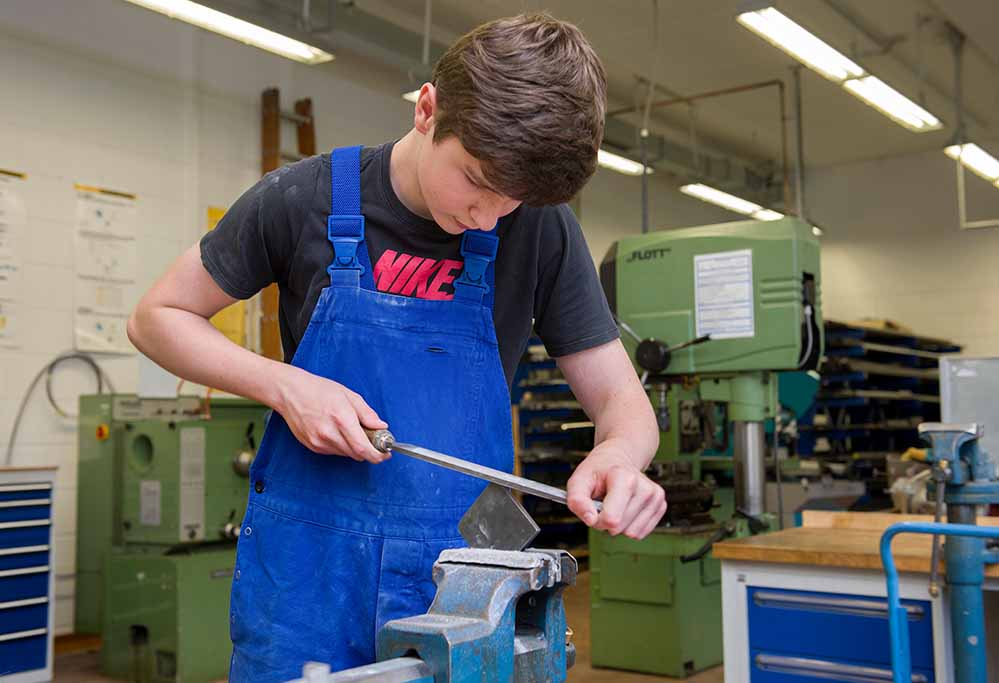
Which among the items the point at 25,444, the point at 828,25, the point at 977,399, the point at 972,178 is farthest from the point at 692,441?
the point at 972,178

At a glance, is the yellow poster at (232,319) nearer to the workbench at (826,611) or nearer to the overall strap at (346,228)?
the workbench at (826,611)

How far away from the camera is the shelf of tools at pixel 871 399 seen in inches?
266

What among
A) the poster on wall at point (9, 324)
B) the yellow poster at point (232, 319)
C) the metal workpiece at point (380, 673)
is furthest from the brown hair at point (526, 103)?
the yellow poster at point (232, 319)

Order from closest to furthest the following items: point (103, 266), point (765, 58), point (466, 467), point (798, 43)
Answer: point (466, 467) → point (798, 43) → point (103, 266) → point (765, 58)

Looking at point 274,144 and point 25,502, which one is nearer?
point 25,502

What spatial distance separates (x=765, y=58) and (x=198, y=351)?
6.57m

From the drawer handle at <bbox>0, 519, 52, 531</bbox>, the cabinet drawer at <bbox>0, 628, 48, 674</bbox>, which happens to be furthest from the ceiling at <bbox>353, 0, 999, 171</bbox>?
the cabinet drawer at <bbox>0, 628, 48, 674</bbox>

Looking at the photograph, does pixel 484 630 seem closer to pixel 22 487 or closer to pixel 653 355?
pixel 653 355

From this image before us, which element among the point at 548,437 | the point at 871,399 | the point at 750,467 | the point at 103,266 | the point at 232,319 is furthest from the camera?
the point at 871,399

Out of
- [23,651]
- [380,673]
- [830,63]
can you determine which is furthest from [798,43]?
[380,673]

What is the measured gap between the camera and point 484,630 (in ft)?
2.61

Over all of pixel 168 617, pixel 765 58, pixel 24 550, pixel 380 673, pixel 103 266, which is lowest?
pixel 168 617

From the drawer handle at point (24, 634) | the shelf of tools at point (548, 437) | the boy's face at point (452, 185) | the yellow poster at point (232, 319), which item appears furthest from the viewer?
the shelf of tools at point (548, 437)

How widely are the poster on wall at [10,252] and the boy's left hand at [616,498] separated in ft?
13.5
